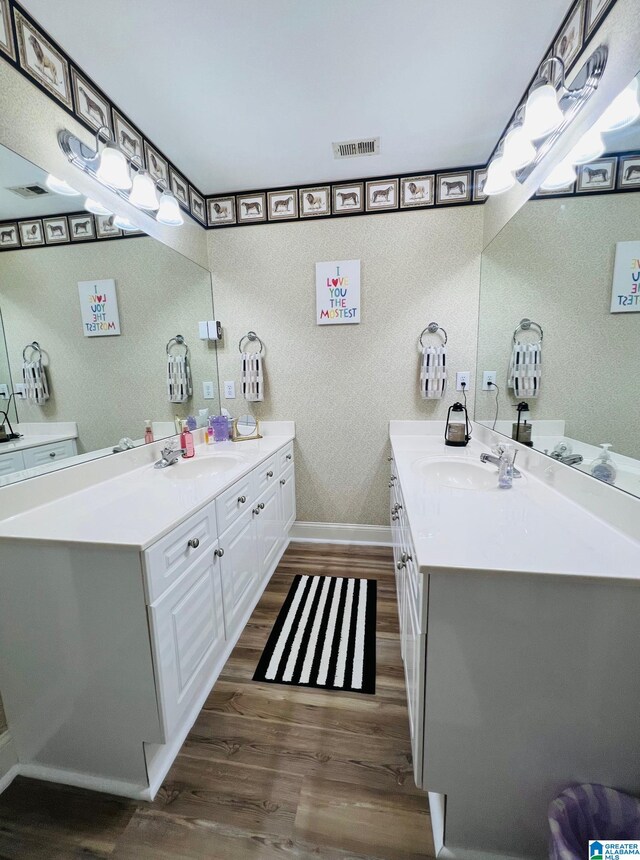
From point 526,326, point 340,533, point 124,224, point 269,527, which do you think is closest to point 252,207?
point 124,224

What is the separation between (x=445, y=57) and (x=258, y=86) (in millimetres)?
791

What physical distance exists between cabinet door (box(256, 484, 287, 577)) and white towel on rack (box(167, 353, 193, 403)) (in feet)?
2.67

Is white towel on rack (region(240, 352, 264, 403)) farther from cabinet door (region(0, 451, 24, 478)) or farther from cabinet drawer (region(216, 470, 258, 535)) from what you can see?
cabinet door (region(0, 451, 24, 478))

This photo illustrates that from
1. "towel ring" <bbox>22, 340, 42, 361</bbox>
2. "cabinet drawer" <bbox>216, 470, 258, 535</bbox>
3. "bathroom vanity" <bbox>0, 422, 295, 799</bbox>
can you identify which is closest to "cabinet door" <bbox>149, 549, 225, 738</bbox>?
"bathroom vanity" <bbox>0, 422, 295, 799</bbox>

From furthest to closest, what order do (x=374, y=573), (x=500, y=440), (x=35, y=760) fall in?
(x=374, y=573) → (x=500, y=440) → (x=35, y=760)

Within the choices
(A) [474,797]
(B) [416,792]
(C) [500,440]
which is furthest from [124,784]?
(C) [500,440]

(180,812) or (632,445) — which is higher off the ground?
(632,445)

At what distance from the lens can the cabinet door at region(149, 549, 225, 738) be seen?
98cm

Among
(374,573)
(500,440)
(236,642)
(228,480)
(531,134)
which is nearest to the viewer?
(531,134)

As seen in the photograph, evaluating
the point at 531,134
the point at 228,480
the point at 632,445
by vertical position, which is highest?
the point at 531,134

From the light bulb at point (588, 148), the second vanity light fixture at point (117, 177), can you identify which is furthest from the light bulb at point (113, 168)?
the light bulb at point (588, 148)

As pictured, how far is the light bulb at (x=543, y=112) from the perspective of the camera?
1206mm

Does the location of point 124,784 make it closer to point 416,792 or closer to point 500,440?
point 416,792

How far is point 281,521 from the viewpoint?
2.22 metres
